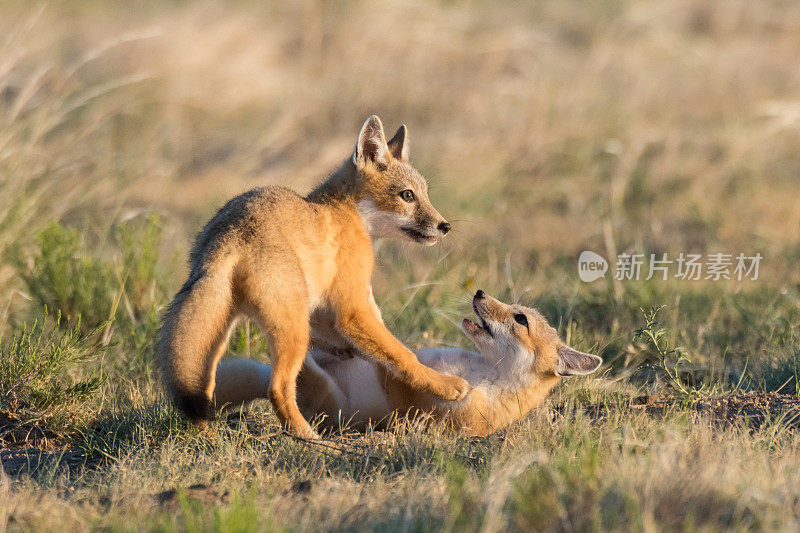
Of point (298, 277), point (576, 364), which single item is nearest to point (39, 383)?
point (298, 277)

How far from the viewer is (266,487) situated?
383 centimetres

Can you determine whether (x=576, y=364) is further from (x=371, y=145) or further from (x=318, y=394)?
(x=371, y=145)

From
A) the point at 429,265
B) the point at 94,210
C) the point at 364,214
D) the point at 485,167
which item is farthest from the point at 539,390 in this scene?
the point at 485,167

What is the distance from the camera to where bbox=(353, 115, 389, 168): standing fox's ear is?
16.9 feet

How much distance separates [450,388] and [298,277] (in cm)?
103

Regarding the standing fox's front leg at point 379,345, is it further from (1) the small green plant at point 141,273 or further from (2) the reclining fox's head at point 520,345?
(1) the small green plant at point 141,273

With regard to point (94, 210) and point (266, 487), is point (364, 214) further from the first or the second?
point (94, 210)

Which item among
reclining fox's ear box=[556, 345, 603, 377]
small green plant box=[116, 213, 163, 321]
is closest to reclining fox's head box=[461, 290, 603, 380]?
reclining fox's ear box=[556, 345, 603, 377]

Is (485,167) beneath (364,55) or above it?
beneath

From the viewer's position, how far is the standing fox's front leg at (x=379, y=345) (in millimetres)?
4633

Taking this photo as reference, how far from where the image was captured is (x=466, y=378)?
5.06m

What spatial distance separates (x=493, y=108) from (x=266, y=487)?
9.61 meters

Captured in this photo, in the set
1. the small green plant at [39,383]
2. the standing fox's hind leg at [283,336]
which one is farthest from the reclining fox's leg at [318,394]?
the small green plant at [39,383]

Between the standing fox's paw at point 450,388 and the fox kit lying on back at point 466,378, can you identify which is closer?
the standing fox's paw at point 450,388
